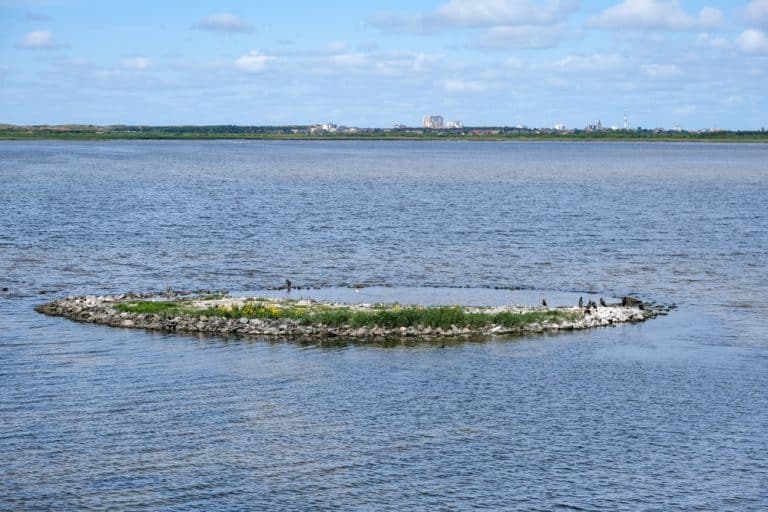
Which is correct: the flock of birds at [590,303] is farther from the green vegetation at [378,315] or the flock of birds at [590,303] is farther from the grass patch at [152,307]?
the grass patch at [152,307]

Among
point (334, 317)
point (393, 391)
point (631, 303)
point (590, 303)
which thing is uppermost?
point (590, 303)

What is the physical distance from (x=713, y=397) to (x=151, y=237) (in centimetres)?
5818

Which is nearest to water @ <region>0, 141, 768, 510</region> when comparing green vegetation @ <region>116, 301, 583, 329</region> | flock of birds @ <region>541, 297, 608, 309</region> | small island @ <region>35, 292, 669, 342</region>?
small island @ <region>35, 292, 669, 342</region>

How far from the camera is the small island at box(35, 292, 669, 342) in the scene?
47.7 m

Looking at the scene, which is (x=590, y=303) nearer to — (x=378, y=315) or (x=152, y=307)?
(x=378, y=315)

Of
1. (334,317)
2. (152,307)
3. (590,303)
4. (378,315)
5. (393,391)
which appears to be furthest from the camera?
(590,303)

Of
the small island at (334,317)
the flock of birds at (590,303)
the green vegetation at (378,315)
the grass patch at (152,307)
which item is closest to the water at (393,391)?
the small island at (334,317)

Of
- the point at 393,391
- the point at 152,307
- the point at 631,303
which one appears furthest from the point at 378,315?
the point at 631,303

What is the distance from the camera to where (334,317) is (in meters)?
48.2

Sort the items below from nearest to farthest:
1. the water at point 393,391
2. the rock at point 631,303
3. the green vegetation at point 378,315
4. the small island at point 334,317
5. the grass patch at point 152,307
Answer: the water at point 393,391
the small island at point 334,317
the green vegetation at point 378,315
the grass patch at point 152,307
the rock at point 631,303

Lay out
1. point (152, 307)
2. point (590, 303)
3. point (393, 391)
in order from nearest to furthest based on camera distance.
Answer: point (393, 391) < point (152, 307) < point (590, 303)

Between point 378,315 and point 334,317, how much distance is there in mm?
2036

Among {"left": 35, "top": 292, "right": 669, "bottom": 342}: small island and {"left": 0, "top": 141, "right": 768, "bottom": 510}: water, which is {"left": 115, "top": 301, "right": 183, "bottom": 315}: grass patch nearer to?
{"left": 35, "top": 292, "right": 669, "bottom": 342}: small island

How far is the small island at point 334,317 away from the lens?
4766 centimetres
